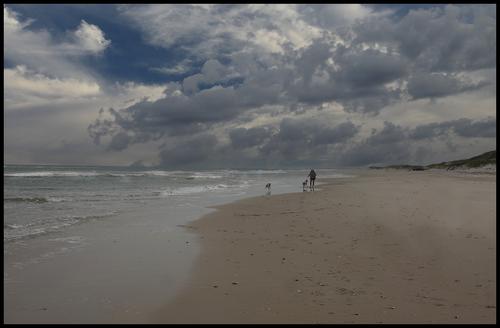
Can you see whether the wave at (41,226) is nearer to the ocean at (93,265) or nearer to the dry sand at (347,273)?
the ocean at (93,265)

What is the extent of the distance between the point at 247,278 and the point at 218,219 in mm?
7940

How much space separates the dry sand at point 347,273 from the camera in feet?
17.5

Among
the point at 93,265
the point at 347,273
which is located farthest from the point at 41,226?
the point at 347,273

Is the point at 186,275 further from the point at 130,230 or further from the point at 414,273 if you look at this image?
the point at 130,230

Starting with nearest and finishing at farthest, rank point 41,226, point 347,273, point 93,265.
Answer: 1. point 347,273
2. point 93,265
3. point 41,226

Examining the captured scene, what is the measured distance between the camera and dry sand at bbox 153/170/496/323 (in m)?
5.34

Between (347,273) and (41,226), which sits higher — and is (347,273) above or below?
below

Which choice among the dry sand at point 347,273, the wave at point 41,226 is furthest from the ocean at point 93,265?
the dry sand at point 347,273

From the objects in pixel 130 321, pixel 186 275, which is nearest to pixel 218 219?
pixel 186 275

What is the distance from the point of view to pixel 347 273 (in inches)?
280

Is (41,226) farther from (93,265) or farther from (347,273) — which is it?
(347,273)

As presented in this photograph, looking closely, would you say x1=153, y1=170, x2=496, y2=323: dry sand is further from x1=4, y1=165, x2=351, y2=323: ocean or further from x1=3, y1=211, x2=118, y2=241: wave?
x1=3, y1=211, x2=118, y2=241: wave

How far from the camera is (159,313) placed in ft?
17.8

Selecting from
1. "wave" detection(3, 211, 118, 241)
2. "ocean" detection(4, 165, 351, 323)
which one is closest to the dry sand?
"ocean" detection(4, 165, 351, 323)
